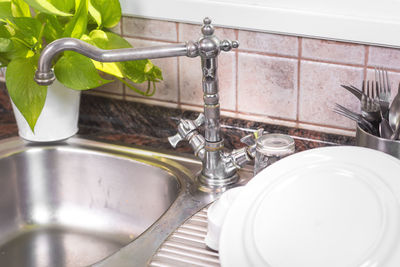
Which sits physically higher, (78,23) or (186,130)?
(78,23)

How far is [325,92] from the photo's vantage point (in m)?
1.20

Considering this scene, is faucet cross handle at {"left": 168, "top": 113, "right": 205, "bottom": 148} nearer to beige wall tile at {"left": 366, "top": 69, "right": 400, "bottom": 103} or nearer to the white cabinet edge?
the white cabinet edge

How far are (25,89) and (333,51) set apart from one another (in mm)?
562

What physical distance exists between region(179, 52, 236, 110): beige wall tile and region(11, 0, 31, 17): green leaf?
1.03 feet

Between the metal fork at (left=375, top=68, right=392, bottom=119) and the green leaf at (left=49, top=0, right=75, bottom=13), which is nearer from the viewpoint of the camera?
the metal fork at (left=375, top=68, right=392, bottom=119)

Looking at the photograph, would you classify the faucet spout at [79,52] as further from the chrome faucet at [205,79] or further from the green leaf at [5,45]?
the green leaf at [5,45]

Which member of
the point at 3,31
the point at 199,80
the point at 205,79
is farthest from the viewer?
the point at 199,80

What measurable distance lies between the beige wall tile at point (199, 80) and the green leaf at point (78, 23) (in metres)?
0.22

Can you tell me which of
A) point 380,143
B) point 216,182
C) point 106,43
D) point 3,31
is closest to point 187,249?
point 216,182

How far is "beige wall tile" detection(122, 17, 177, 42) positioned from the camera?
4.29ft

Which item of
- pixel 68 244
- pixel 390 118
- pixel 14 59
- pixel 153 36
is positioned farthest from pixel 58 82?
pixel 390 118

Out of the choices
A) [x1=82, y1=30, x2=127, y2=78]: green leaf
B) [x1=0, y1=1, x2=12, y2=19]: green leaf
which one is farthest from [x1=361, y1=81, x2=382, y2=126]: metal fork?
[x1=0, y1=1, x2=12, y2=19]: green leaf

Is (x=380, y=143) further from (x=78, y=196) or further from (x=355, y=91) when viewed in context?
(x=78, y=196)

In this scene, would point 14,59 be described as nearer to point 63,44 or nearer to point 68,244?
point 63,44
